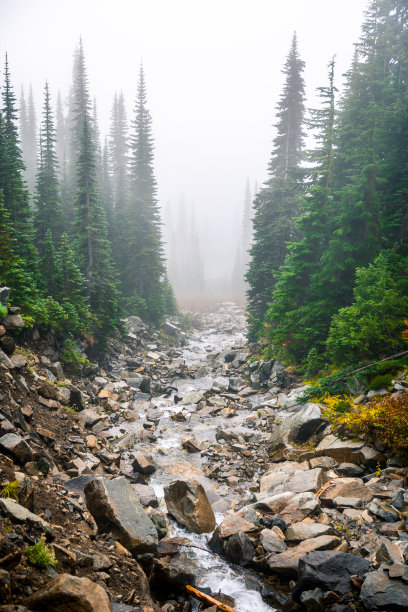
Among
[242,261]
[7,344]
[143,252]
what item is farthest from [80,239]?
[242,261]

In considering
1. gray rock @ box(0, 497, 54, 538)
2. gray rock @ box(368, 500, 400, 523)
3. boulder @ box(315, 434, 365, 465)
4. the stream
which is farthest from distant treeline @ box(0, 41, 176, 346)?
gray rock @ box(368, 500, 400, 523)

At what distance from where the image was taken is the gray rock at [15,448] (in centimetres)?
673

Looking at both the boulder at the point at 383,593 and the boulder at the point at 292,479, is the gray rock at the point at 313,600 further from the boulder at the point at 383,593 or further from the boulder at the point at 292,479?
the boulder at the point at 292,479

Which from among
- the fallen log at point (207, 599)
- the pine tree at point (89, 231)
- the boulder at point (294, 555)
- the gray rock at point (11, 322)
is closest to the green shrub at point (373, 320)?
the boulder at point (294, 555)

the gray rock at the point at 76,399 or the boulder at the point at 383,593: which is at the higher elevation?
the gray rock at the point at 76,399

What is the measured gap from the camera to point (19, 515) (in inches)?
188

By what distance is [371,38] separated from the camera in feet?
70.2

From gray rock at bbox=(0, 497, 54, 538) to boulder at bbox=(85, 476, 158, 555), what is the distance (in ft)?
5.34

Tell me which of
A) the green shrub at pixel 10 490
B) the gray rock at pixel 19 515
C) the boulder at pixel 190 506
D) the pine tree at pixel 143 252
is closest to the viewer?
the gray rock at pixel 19 515

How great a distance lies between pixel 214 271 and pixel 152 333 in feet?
378

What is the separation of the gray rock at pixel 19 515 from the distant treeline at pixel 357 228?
10.3m

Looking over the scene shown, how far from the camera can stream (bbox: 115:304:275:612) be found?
6395 millimetres

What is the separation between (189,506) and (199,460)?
3501 millimetres

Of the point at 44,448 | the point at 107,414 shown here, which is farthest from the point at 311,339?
the point at 44,448
